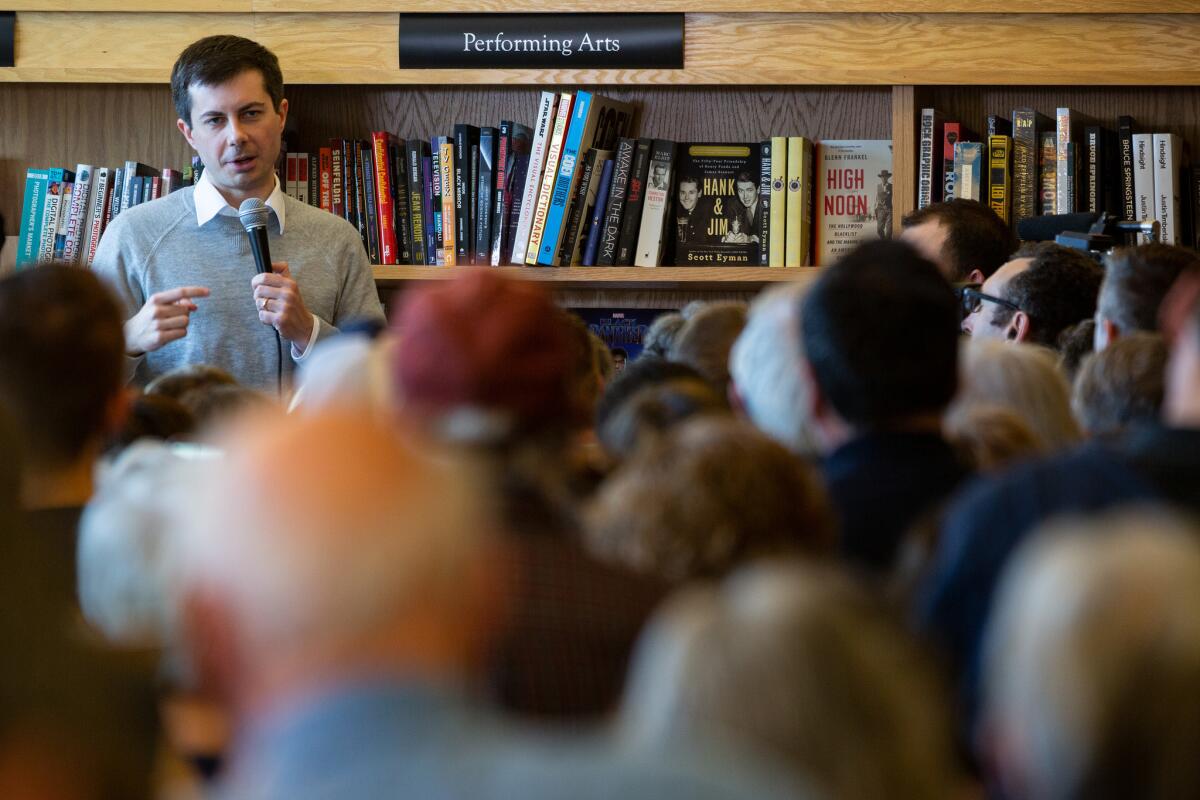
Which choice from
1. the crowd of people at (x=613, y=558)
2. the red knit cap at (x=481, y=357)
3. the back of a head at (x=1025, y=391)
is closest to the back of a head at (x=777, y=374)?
the crowd of people at (x=613, y=558)

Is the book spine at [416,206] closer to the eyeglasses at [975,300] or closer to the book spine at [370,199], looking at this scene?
the book spine at [370,199]

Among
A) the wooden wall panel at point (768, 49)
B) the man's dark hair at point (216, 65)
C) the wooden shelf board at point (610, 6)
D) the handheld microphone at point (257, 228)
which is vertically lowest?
the handheld microphone at point (257, 228)

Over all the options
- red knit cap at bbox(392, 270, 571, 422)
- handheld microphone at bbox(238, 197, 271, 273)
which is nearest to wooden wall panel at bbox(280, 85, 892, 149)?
handheld microphone at bbox(238, 197, 271, 273)

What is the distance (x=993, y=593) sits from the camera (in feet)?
4.04

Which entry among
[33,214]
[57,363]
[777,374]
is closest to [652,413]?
[777,374]

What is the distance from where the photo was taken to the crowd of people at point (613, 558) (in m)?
0.65

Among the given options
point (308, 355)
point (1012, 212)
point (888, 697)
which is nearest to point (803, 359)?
point (888, 697)

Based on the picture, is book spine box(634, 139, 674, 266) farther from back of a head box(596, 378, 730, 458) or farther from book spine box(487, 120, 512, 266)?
back of a head box(596, 378, 730, 458)

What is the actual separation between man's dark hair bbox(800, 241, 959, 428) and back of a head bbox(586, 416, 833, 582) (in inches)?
12.4

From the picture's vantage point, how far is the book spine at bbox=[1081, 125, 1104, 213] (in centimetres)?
352

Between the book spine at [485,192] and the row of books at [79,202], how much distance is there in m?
0.71

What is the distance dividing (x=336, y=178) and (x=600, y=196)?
25.9 inches

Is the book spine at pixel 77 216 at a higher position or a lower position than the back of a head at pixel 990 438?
higher

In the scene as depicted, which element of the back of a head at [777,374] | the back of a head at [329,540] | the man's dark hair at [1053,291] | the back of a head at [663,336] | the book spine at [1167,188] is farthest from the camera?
the book spine at [1167,188]
